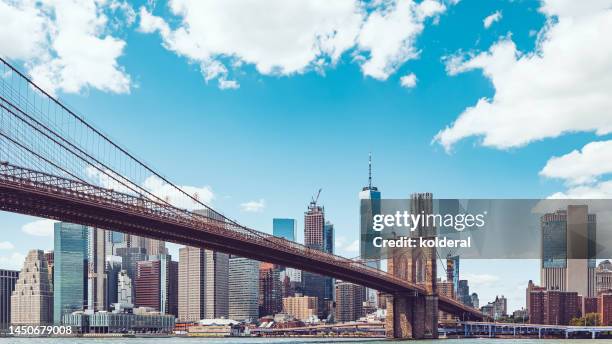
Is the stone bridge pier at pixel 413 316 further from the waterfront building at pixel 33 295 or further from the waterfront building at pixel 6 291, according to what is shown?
the waterfront building at pixel 6 291

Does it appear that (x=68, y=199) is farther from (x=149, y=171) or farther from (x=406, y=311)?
(x=406, y=311)

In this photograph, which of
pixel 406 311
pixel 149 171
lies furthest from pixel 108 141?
pixel 406 311

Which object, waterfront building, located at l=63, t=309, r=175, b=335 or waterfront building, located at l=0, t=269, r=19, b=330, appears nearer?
waterfront building, located at l=63, t=309, r=175, b=335

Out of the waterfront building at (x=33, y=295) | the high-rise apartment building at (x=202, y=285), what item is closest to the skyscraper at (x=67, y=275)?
the waterfront building at (x=33, y=295)

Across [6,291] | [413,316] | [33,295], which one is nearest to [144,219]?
[413,316]

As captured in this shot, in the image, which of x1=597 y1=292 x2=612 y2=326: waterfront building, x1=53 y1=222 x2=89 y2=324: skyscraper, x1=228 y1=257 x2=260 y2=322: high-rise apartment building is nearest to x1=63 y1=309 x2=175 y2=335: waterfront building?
x1=53 y1=222 x2=89 y2=324: skyscraper

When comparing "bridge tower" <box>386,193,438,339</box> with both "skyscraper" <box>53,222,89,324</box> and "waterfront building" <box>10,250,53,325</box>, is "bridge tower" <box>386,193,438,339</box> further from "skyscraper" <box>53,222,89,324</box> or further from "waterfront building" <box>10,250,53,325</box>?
"skyscraper" <box>53,222,89,324</box>
